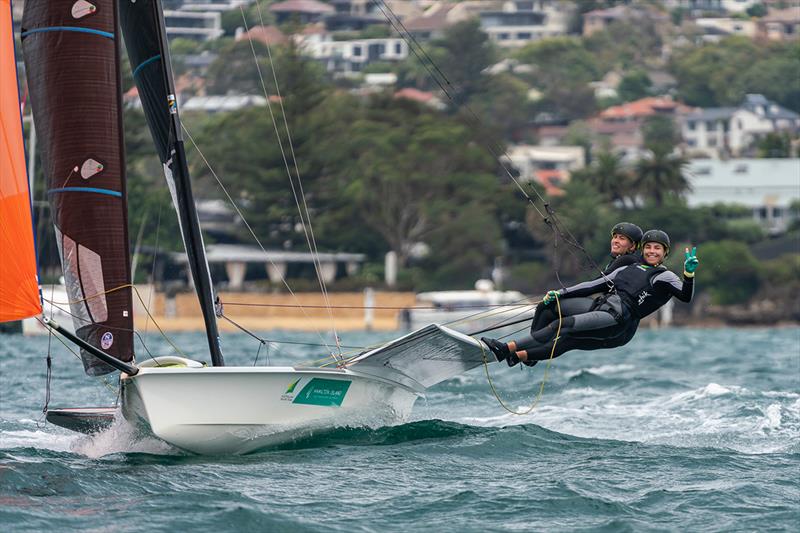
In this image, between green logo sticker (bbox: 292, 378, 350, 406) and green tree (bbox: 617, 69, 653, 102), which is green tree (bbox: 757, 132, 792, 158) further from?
green logo sticker (bbox: 292, 378, 350, 406)

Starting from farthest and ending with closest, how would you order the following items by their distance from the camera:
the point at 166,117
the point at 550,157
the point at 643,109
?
the point at 643,109 → the point at 550,157 → the point at 166,117

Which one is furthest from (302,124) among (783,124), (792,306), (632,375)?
(783,124)

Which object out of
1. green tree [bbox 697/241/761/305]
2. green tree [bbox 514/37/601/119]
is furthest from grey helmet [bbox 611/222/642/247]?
green tree [bbox 514/37/601/119]

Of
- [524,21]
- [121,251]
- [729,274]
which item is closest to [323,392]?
[121,251]

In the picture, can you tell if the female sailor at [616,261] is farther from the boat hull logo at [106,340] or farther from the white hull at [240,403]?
the boat hull logo at [106,340]

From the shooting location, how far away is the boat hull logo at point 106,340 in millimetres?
11000

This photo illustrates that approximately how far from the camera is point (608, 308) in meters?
10.8

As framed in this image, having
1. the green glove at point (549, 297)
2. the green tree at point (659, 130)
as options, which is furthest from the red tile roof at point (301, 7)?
the green glove at point (549, 297)

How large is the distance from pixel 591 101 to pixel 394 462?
96109 mm

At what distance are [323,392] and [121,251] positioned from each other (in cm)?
187

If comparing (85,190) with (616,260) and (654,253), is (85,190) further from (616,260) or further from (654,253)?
(654,253)

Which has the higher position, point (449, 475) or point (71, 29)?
point (71, 29)

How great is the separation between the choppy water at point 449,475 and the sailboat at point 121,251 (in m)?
0.24

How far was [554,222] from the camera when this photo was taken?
452 inches
